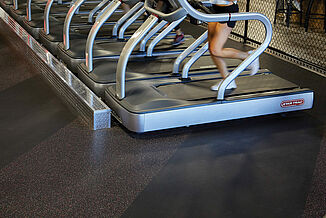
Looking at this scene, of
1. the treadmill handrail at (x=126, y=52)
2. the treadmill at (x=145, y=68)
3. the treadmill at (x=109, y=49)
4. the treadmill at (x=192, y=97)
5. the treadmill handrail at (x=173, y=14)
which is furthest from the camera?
the treadmill at (x=109, y=49)

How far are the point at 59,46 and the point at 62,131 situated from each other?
1.80 m

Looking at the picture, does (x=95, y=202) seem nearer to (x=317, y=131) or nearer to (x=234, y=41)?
(x=317, y=131)

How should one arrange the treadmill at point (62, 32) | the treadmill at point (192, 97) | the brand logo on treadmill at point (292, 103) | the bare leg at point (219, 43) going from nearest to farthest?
the treadmill at point (192, 97) < the bare leg at point (219, 43) < the brand logo on treadmill at point (292, 103) < the treadmill at point (62, 32)

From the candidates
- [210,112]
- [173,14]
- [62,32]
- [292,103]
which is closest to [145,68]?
[210,112]

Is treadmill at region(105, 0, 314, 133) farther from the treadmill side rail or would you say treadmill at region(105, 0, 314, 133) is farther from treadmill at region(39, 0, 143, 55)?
treadmill at region(39, 0, 143, 55)

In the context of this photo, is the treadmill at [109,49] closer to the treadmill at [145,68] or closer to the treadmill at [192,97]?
the treadmill at [145,68]

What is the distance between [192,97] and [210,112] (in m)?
0.22

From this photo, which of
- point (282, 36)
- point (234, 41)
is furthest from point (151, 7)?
point (282, 36)

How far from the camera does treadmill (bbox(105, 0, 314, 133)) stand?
317 centimetres

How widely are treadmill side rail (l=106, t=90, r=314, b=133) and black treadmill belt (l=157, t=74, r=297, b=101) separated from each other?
0.15 metres

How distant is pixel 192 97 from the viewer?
346cm

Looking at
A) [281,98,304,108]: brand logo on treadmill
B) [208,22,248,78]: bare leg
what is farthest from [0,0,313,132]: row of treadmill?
[208,22,248,78]: bare leg

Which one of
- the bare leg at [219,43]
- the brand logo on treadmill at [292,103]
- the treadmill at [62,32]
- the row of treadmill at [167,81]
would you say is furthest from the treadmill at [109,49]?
the brand logo on treadmill at [292,103]

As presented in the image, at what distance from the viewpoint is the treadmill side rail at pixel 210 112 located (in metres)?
3.17
